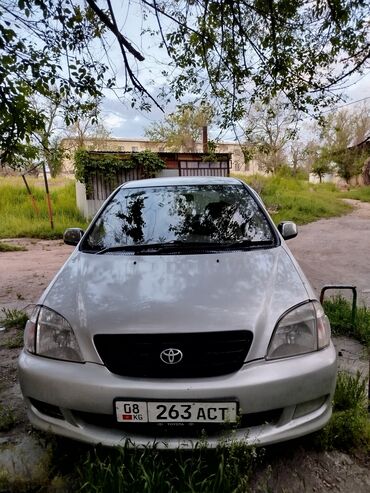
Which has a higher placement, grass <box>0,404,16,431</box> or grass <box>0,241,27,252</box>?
grass <box>0,241,27,252</box>

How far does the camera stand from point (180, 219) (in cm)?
270

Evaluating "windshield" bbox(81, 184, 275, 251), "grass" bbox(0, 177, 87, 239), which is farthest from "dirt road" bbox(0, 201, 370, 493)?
"windshield" bbox(81, 184, 275, 251)

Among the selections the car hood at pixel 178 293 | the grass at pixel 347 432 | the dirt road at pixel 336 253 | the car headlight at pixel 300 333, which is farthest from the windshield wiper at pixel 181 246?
the dirt road at pixel 336 253

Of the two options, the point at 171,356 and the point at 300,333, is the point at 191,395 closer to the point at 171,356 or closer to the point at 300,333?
the point at 171,356

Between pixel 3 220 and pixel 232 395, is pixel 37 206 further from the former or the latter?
pixel 232 395

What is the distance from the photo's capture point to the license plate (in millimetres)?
1502

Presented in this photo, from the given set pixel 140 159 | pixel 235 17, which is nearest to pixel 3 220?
pixel 140 159

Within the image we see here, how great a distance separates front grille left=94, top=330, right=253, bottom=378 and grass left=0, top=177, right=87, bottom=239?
31.4 feet

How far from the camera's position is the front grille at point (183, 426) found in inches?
60.7

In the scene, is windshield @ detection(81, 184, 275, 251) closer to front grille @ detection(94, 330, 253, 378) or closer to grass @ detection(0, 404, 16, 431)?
front grille @ detection(94, 330, 253, 378)

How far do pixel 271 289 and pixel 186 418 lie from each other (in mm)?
745

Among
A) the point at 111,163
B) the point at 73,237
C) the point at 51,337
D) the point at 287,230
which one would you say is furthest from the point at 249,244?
the point at 111,163

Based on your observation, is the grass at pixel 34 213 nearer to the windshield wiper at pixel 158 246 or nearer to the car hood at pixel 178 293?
the windshield wiper at pixel 158 246

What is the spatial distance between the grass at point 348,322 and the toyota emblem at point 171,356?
2.19 meters
